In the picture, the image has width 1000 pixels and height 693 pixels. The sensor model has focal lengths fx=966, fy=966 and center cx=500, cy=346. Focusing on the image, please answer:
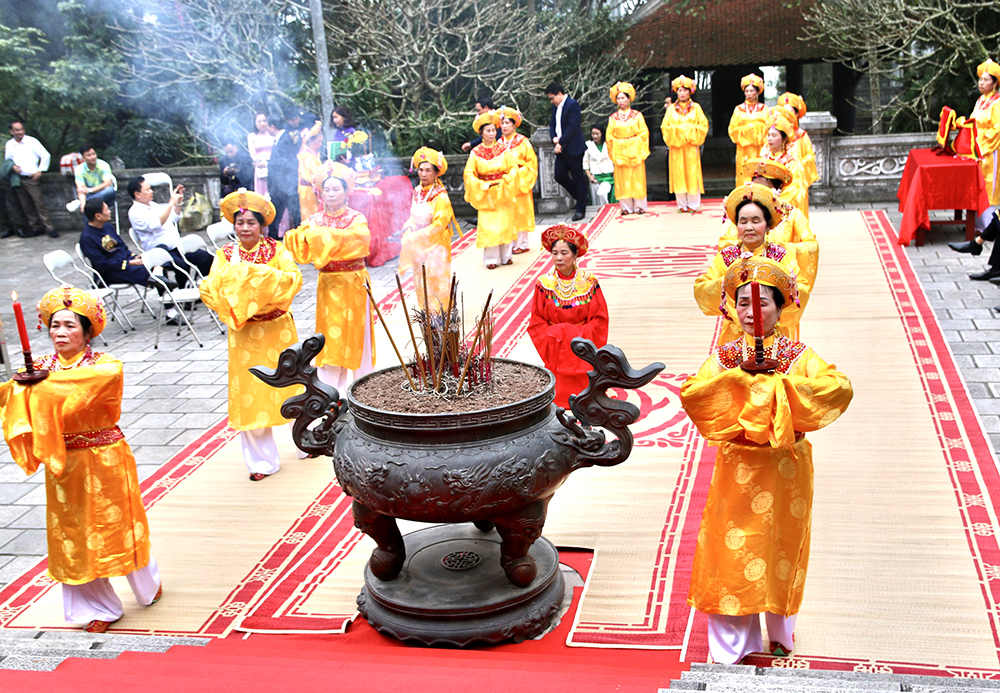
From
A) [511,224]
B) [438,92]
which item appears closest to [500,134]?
[511,224]

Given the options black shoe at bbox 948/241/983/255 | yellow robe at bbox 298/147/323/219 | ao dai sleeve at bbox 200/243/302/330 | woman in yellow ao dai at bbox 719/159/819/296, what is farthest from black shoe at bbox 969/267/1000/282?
yellow robe at bbox 298/147/323/219

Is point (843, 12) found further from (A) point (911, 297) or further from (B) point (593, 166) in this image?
(A) point (911, 297)

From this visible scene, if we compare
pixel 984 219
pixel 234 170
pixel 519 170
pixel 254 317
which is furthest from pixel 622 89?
pixel 254 317

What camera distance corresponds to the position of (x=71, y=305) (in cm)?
394

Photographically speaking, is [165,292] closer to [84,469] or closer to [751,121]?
[84,469]

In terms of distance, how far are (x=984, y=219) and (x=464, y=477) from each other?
25.8 ft

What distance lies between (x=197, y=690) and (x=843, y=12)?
1479cm

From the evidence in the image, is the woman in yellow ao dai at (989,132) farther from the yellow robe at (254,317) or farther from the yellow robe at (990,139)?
the yellow robe at (254,317)

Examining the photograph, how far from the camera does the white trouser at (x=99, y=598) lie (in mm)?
4055

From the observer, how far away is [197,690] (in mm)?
2811

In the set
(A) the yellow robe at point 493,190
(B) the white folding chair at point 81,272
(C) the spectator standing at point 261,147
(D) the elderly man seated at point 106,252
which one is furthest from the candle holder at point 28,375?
(C) the spectator standing at point 261,147

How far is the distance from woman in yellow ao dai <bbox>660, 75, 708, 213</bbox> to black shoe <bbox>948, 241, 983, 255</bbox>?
3238mm

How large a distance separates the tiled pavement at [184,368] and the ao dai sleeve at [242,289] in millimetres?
1202

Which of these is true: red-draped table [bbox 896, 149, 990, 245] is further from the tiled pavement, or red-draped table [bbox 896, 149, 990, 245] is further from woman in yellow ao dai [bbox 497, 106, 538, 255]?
woman in yellow ao dai [bbox 497, 106, 538, 255]
